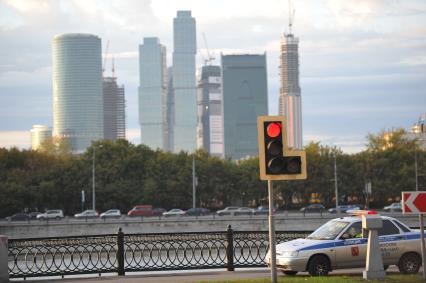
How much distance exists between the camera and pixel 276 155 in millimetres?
21750

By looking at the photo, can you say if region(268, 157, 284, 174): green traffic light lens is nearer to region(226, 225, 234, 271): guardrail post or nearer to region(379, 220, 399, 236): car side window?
region(379, 220, 399, 236): car side window

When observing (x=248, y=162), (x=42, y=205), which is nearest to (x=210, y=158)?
(x=248, y=162)

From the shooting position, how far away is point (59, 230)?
290 feet

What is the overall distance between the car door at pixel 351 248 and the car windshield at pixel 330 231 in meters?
0.22

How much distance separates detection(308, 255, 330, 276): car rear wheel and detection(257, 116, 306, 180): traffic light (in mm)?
5887

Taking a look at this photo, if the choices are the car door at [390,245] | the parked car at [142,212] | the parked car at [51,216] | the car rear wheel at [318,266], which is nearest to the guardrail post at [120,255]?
the car rear wheel at [318,266]

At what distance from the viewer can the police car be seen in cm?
2714

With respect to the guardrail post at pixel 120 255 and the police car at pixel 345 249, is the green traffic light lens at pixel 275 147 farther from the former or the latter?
the guardrail post at pixel 120 255

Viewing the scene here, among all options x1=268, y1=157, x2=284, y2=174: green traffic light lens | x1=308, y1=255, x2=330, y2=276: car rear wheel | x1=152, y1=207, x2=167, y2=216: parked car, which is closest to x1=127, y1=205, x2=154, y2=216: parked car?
x1=152, y1=207, x2=167, y2=216: parked car

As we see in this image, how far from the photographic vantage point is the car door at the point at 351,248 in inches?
1078

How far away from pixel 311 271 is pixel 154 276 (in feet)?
16.5

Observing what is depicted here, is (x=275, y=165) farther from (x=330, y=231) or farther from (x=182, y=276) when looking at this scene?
(x=182, y=276)

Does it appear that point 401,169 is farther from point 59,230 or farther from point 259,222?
point 59,230

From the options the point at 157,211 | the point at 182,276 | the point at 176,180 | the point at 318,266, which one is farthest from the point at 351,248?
the point at 176,180
